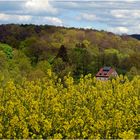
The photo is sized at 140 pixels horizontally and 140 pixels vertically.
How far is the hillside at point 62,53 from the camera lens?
61.3m

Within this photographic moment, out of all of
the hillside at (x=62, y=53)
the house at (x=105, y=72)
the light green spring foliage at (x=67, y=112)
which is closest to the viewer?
the light green spring foliage at (x=67, y=112)

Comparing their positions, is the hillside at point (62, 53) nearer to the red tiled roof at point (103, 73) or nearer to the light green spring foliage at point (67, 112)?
the red tiled roof at point (103, 73)

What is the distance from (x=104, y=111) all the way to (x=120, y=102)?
115cm

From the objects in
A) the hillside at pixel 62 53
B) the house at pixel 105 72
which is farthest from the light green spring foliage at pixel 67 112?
the house at pixel 105 72

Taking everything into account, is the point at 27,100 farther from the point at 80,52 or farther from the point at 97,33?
the point at 97,33

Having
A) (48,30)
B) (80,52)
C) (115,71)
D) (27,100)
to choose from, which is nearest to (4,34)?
(48,30)

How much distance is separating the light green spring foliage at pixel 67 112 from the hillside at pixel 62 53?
101 ft

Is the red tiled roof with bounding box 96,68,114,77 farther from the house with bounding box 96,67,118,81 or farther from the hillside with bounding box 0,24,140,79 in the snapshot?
the hillside with bounding box 0,24,140,79

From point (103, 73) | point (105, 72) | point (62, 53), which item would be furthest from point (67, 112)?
point (62, 53)

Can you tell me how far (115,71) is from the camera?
75562 mm

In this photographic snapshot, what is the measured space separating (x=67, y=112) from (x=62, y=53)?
60531 mm

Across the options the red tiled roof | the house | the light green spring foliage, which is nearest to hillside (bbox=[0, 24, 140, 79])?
the house

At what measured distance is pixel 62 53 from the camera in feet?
246

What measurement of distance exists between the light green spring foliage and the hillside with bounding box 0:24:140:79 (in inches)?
1214
